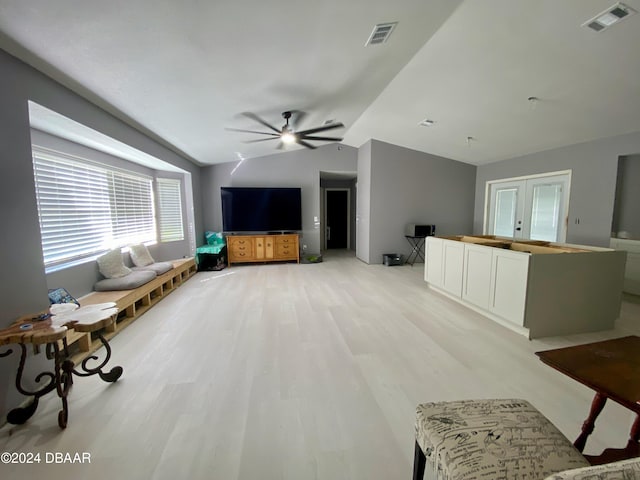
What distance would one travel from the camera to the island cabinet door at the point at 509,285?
8.64 ft

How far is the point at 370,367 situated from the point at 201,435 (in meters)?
1.29

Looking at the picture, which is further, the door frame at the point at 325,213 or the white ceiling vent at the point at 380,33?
the door frame at the point at 325,213

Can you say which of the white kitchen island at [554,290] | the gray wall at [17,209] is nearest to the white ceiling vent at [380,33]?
the white kitchen island at [554,290]

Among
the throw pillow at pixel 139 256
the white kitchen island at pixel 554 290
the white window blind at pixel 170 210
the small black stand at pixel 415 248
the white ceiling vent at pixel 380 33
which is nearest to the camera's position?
the white ceiling vent at pixel 380 33

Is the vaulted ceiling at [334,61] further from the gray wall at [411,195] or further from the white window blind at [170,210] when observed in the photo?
the gray wall at [411,195]

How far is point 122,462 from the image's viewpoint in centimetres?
135

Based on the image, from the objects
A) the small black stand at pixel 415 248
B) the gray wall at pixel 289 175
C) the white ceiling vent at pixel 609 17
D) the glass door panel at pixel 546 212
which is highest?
the white ceiling vent at pixel 609 17

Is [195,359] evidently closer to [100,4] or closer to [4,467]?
[4,467]

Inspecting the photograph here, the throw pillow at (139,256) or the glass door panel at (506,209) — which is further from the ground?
the glass door panel at (506,209)

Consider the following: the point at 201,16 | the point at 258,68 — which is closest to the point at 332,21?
the point at 258,68

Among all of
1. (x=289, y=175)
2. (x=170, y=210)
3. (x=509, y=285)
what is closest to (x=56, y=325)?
(x=509, y=285)

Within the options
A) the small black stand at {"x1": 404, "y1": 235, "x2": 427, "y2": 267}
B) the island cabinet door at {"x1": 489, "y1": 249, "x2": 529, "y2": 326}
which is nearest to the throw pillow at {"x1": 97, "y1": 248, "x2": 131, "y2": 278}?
the island cabinet door at {"x1": 489, "y1": 249, "x2": 529, "y2": 326}

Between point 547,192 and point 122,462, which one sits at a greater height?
point 547,192

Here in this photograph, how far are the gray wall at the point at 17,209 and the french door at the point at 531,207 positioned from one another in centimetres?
686
